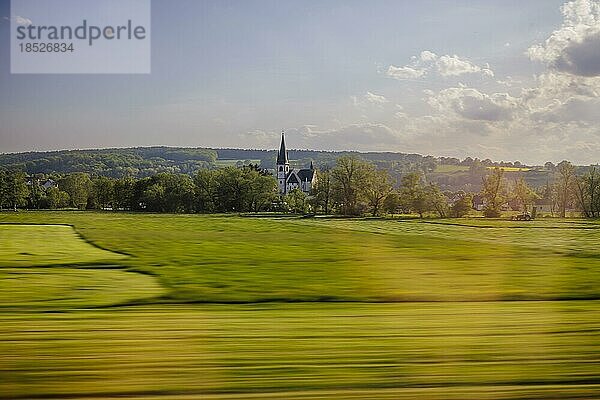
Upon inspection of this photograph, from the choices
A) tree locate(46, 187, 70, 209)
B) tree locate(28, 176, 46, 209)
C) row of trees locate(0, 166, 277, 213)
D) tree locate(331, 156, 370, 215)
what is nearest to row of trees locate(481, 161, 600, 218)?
tree locate(331, 156, 370, 215)

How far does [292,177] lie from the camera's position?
20.7 feet

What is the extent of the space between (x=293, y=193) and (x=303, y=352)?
2.71m

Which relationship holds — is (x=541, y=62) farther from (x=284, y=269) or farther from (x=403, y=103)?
(x=284, y=269)

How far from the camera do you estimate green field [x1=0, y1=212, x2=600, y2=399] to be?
3.39 metres

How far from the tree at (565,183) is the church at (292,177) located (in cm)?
276

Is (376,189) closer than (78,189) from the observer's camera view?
No

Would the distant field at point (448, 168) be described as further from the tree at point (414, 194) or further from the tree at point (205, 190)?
the tree at point (205, 190)

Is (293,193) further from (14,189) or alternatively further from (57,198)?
(14,189)

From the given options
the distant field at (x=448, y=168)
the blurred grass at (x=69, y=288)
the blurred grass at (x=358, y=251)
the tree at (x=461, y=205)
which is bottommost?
the blurred grass at (x=69, y=288)

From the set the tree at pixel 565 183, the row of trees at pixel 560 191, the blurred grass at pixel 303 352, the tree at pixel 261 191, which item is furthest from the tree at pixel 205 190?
the tree at pixel 565 183

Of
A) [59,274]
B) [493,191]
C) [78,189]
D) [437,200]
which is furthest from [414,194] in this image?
[59,274]

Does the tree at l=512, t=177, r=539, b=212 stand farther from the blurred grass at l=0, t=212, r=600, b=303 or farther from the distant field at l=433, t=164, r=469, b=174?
the distant field at l=433, t=164, r=469, b=174

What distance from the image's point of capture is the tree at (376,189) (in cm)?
646

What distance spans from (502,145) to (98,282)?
4497 mm
